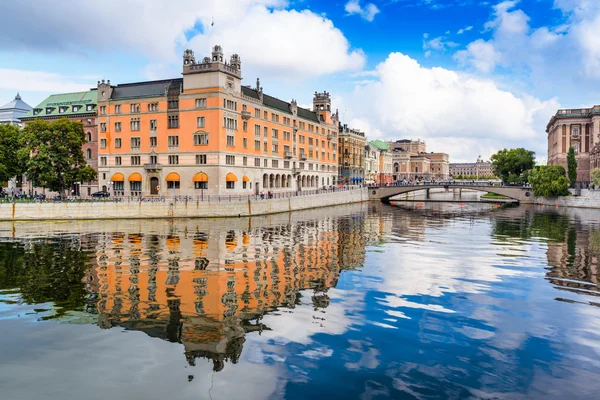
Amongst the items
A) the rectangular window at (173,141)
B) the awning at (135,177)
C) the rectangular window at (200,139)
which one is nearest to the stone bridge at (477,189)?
the rectangular window at (200,139)

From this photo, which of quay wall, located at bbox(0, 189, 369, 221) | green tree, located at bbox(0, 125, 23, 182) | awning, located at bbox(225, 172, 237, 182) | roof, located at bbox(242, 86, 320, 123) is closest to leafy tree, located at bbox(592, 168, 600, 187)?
roof, located at bbox(242, 86, 320, 123)

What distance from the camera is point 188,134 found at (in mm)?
93125

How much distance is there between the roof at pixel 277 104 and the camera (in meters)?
107

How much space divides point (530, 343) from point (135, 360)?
59.3 feet

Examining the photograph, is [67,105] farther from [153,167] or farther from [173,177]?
[173,177]

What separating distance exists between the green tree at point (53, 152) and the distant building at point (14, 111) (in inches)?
1885

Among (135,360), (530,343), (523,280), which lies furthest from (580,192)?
(135,360)

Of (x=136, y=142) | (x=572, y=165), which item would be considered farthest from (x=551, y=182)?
(x=136, y=142)

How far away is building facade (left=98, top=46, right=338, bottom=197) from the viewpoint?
91.5 m

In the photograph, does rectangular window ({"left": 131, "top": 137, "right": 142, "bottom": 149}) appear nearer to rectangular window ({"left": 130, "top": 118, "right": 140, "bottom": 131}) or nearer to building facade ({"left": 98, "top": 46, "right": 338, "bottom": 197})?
building facade ({"left": 98, "top": 46, "right": 338, "bottom": 197})

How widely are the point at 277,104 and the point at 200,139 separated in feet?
109

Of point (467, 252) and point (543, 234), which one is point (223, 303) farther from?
point (543, 234)

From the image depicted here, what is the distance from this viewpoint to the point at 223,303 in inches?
1134

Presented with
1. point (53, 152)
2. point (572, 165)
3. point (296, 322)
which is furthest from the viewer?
point (572, 165)
